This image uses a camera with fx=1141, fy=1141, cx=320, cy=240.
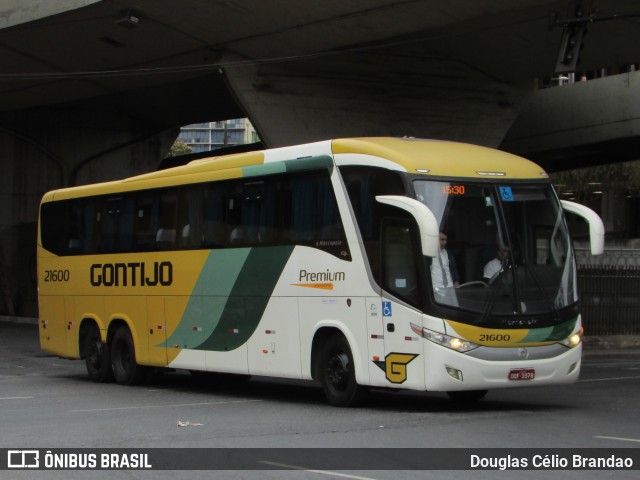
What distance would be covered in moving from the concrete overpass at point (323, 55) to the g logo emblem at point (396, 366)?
12468mm

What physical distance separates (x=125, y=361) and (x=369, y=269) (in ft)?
24.5

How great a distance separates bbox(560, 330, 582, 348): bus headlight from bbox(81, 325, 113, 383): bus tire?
31.2 feet

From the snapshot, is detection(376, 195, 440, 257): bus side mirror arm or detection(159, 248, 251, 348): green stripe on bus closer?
detection(376, 195, 440, 257): bus side mirror arm

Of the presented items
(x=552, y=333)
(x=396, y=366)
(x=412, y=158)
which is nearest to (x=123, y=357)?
(x=396, y=366)

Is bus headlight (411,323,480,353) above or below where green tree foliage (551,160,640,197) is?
below

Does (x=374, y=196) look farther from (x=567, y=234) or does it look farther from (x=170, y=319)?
(x=170, y=319)

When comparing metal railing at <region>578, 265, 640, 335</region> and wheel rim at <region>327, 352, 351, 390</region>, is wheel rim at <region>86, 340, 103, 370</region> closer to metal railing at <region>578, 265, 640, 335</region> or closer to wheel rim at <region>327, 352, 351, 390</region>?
wheel rim at <region>327, 352, 351, 390</region>

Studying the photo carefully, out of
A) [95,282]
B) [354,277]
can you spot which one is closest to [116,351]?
[95,282]

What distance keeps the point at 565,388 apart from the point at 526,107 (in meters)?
21.9

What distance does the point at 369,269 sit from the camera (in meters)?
14.6

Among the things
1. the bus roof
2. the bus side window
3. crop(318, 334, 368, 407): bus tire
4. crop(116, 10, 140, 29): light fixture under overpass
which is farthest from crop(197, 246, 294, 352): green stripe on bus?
crop(116, 10, 140, 29): light fixture under overpass

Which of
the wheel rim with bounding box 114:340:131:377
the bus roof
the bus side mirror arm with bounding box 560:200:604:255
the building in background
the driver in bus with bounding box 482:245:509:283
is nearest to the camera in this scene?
the driver in bus with bounding box 482:245:509:283

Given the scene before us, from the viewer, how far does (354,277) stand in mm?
14852

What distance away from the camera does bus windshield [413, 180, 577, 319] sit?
13.9 meters
